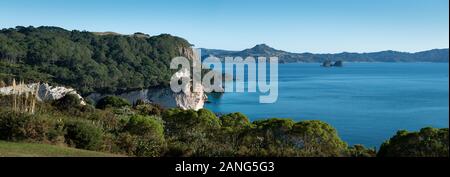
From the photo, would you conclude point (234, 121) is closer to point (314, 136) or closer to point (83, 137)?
point (314, 136)

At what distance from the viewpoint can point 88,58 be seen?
259 ft

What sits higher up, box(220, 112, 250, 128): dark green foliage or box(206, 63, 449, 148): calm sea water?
box(220, 112, 250, 128): dark green foliage

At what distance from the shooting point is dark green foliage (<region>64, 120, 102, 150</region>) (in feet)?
31.7

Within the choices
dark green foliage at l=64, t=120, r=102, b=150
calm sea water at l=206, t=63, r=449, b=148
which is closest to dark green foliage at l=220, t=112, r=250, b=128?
dark green foliage at l=64, t=120, r=102, b=150

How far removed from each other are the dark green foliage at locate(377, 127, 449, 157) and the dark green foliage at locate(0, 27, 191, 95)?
47.3 meters

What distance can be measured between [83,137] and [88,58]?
7163cm

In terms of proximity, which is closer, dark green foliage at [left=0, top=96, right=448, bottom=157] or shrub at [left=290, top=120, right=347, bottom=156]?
dark green foliage at [left=0, top=96, right=448, bottom=157]

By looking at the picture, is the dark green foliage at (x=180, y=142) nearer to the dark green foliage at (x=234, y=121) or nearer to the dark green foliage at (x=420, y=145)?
the dark green foliage at (x=420, y=145)

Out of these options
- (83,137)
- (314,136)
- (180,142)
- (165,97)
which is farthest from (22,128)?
(165,97)

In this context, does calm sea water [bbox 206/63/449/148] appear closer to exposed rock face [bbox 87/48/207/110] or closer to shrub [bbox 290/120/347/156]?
exposed rock face [bbox 87/48/207/110]

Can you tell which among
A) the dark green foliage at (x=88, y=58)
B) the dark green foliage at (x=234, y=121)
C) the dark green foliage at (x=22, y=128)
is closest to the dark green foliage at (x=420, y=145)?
the dark green foliage at (x=22, y=128)
